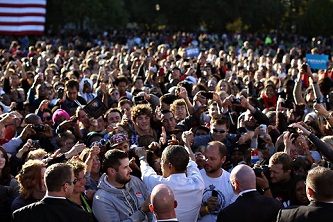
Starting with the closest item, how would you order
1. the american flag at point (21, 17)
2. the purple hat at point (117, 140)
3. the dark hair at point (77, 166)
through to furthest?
the dark hair at point (77, 166), the purple hat at point (117, 140), the american flag at point (21, 17)

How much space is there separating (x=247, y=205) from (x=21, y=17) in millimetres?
20685

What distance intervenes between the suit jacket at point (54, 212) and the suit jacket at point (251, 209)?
117 cm

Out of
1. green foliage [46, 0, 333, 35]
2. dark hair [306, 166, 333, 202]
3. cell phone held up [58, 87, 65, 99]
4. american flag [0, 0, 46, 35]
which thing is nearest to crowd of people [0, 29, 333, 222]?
dark hair [306, 166, 333, 202]

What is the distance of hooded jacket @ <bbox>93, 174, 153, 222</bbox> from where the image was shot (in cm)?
627

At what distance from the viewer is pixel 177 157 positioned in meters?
6.26

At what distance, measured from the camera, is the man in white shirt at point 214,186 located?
21.4 feet

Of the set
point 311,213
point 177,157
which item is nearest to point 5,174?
point 177,157

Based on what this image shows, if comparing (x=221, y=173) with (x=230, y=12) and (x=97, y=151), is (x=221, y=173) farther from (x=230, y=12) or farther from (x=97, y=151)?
(x=230, y=12)

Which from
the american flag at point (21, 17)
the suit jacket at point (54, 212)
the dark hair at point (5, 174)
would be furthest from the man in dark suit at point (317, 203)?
the american flag at point (21, 17)

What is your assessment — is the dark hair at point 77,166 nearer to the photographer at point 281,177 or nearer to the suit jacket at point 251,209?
the suit jacket at point 251,209

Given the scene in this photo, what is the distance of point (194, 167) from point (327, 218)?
160cm

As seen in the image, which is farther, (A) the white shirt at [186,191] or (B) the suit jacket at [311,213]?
(A) the white shirt at [186,191]

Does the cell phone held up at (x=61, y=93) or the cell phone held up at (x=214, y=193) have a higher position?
the cell phone held up at (x=61, y=93)

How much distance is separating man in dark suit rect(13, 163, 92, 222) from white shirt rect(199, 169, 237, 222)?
4.66ft
